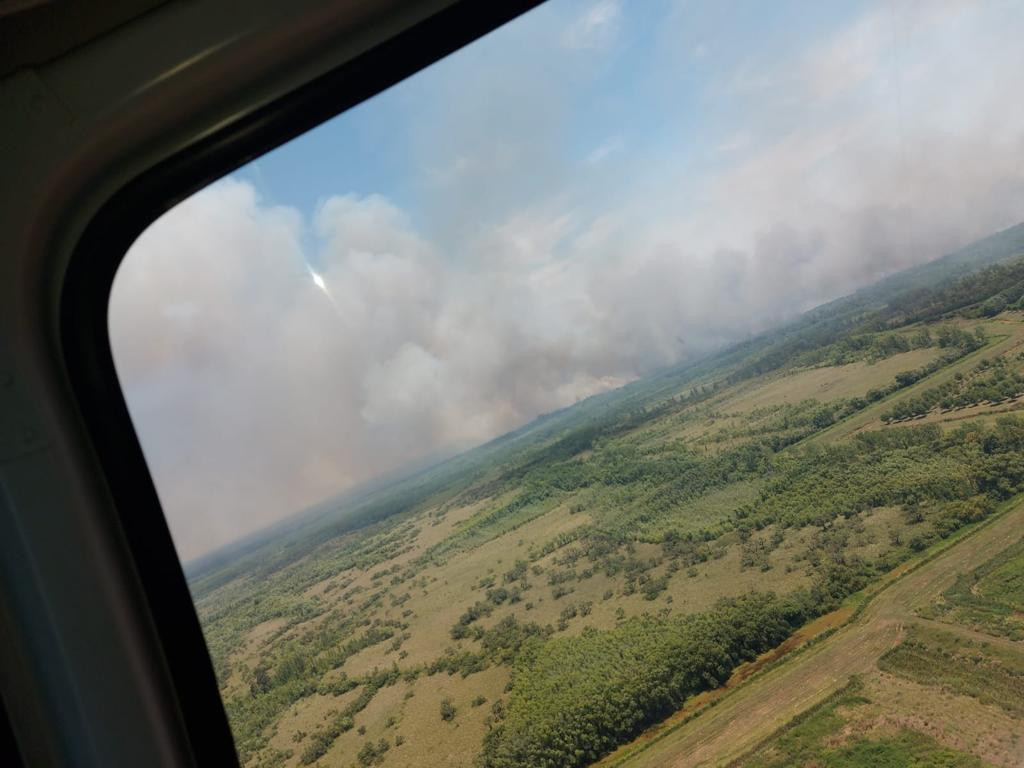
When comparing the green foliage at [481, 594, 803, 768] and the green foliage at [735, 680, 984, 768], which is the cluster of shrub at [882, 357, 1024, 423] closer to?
the green foliage at [481, 594, 803, 768]

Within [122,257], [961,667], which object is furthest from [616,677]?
[122,257]

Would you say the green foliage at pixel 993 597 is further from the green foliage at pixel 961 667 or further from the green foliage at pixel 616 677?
the green foliage at pixel 616 677

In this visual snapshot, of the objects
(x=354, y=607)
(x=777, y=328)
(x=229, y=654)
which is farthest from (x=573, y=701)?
(x=777, y=328)

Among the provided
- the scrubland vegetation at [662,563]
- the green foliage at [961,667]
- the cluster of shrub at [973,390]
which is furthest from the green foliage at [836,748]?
the cluster of shrub at [973,390]

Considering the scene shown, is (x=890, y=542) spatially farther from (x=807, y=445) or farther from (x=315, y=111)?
(x=315, y=111)

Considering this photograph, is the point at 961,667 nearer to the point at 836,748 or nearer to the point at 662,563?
the point at 836,748

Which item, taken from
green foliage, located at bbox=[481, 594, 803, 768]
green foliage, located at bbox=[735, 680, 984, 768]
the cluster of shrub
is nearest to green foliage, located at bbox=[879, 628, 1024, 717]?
green foliage, located at bbox=[735, 680, 984, 768]

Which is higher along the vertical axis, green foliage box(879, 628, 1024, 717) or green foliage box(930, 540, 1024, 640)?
green foliage box(930, 540, 1024, 640)
